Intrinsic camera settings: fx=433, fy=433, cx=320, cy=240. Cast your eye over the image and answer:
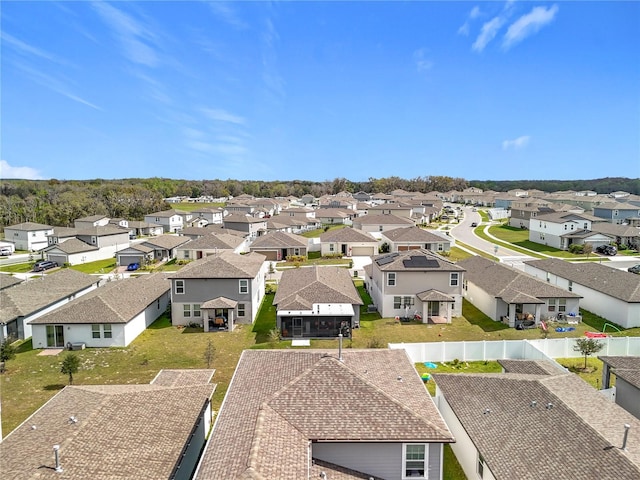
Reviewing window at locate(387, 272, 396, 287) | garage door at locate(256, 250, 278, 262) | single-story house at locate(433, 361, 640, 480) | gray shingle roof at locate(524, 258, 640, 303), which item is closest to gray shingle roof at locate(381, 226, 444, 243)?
garage door at locate(256, 250, 278, 262)

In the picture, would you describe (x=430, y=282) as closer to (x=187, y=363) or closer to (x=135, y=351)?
(x=187, y=363)

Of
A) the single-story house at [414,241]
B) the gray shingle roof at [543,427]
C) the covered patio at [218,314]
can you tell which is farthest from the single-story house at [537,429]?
the single-story house at [414,241]

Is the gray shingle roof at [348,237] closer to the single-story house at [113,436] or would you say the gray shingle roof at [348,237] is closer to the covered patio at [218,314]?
the covered patio at [218,314]

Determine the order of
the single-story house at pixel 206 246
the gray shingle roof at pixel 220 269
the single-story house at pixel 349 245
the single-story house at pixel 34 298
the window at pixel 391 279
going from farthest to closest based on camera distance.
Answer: the single-story house at pixel 349 245
the single-story house at pixel 206 246
the window at pixel 391 279
the gray shingle roof at pixel 220 269
the single-story house at pixel 34 298

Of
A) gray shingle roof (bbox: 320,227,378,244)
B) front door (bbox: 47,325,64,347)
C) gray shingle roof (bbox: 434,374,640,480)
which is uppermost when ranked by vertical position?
gray shingle roof (bbox: 320,227,378,244)

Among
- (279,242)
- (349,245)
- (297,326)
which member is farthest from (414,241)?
(297,326)

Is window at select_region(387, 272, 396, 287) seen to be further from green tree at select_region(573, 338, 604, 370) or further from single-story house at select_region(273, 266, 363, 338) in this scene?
green tree at select_region(573, 338, 604, 370)
